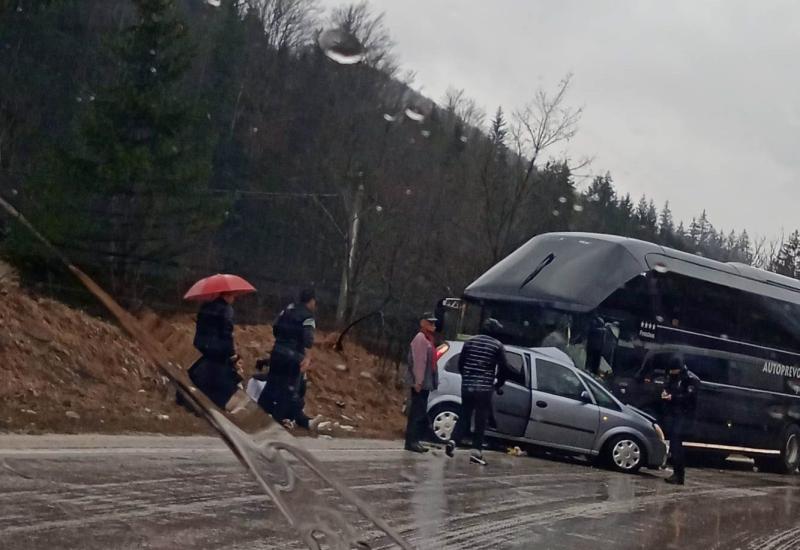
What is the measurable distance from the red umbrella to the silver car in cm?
755

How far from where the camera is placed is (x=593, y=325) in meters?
18.2

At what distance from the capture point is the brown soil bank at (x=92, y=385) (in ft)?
40.6

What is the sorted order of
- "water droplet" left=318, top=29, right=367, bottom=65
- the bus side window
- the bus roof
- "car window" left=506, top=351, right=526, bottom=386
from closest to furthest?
"car window" left=506, top=351, right=526, bottom=386 → the bus roof → the bus side window → "water droplet" left=318, top=29, right=367, bottom=65

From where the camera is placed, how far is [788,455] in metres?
21.6

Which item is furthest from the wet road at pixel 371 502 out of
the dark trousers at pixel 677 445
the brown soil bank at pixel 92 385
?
the brown soil bank at pixel 92 385

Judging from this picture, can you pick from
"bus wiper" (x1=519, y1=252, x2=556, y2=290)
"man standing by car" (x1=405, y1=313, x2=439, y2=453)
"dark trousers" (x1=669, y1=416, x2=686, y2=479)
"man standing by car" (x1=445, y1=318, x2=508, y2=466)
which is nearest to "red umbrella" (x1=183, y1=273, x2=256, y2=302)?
"man standing by car" (x1=445, y1=318, x2=508, y2=466)

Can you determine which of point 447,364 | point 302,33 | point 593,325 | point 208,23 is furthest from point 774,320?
point 208,23

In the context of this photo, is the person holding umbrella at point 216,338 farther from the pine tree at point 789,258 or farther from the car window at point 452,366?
the pine tree at point 789,258

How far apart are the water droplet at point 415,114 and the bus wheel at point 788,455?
9.97 meters

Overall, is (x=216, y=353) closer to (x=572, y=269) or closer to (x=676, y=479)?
(x=676, y=479)

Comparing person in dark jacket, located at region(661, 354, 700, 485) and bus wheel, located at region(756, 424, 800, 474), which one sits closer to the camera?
person in dark jacket, located at region(661, 354, 700, 485)

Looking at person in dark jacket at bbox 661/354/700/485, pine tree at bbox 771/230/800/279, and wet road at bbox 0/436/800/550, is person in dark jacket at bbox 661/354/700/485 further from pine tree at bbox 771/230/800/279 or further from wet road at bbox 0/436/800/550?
pine tree at bbox 771/230/800/279

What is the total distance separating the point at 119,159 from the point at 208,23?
4999 mm

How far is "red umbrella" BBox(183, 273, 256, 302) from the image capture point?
7.52 metres
